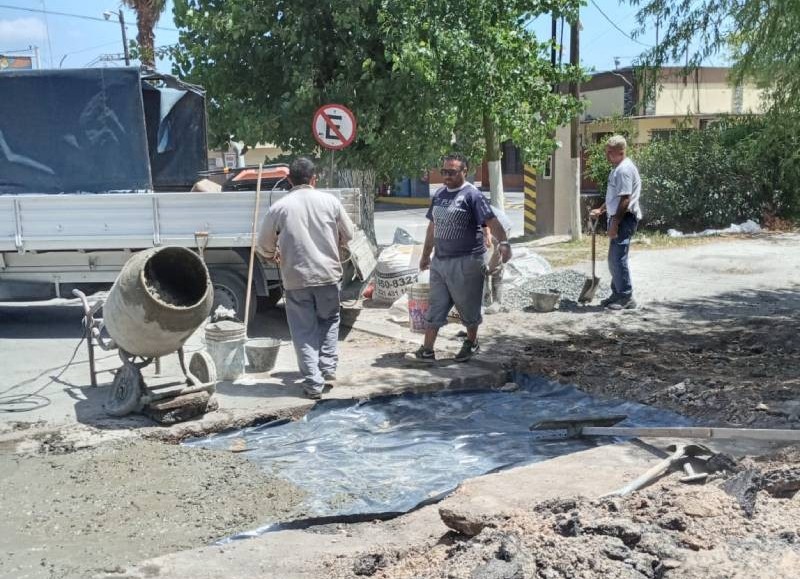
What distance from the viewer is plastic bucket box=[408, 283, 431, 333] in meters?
8.70

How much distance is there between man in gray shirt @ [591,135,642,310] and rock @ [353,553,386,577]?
658 cm

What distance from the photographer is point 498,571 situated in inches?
128

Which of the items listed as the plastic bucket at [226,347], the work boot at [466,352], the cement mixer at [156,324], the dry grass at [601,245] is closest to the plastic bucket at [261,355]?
the plastic bucket at [226,347]

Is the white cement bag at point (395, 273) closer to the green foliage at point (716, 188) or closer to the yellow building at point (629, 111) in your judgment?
the yellow building at point (629, 111)

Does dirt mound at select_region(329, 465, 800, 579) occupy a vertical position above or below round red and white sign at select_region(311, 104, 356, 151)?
below

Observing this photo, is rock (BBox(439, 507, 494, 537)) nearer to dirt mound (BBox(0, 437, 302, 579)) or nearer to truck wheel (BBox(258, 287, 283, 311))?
dirt mound (BBox(0, 437, 302, 579))

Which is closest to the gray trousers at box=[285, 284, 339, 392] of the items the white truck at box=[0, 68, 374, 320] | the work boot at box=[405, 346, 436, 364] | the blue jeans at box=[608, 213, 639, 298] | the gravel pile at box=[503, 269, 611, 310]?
the work boot at box=[405, 346, 436, 364]

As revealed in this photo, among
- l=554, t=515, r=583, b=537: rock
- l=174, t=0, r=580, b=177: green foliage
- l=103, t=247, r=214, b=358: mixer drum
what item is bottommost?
l=554, t=515, r=583, b=537: rock

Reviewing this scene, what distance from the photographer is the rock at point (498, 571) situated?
324cm

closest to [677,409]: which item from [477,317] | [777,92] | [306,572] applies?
[477,317]

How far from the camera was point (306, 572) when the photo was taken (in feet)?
12.7

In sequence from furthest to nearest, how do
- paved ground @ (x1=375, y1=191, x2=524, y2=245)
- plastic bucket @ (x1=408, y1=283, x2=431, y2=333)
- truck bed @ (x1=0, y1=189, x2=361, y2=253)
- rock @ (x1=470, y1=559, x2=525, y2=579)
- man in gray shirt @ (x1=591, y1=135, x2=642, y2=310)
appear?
paved ground @ (x1=375, y1=191, x2=524, y2=245) → man in gray shirt @ (x1=591, y1=135, x2=642, y2=310) → truck bed @ (x1=0, y1=189, x2=361, y2=253) → plastic bucket @ (x1=408, y1=283, x2=431, y2=333) → rock @ (x1=470, y1=559, x2=525, y2=579)

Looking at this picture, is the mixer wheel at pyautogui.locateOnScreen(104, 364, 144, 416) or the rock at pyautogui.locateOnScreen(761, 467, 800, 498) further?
the mixer wheel at pyautogui.locateOnScreen(104, 364, 144, 416)

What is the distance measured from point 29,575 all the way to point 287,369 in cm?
373
